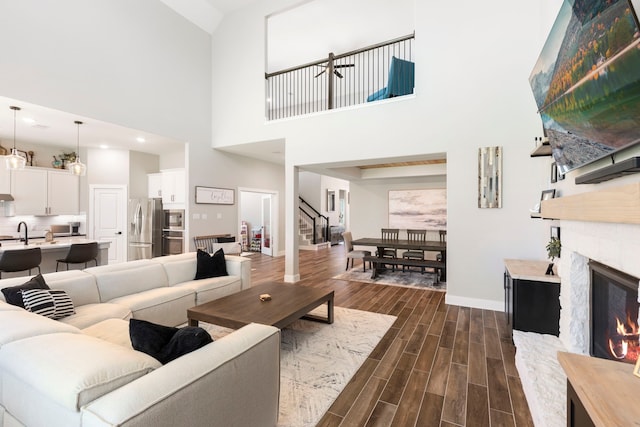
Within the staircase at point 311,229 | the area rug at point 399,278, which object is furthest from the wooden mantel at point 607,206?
the staircase at point 311,229

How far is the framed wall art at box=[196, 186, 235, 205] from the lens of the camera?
602cm

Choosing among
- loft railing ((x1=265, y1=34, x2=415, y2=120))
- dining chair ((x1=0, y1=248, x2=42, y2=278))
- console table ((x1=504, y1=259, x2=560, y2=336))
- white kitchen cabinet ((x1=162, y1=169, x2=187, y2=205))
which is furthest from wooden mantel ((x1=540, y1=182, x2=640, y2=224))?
white kitchen cabinet ((x1=162, y1=169, x2=187, y2=205))

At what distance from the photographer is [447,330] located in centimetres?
325

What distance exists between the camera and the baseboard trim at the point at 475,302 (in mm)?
3918

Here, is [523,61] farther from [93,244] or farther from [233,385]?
[93,244]

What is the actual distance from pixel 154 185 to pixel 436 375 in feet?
22.6

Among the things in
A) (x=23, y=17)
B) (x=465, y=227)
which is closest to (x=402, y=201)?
(x=465, y=227)

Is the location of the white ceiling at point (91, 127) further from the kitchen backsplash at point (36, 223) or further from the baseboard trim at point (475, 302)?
the baseboard trim at point (475, 302)

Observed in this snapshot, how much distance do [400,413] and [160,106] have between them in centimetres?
585

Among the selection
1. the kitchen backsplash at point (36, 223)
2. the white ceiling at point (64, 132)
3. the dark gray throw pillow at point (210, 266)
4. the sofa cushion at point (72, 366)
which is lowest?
the dark gray throw pillow at point (210, 266)

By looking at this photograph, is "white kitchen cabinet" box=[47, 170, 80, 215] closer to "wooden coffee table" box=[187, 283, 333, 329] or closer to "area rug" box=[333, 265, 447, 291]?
"wooden coffee table" box=[187, 283, 333, 329]

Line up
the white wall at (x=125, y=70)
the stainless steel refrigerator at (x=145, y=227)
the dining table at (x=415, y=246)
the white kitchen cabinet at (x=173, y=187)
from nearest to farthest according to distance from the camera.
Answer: the white wall at (x=125, y=70) → the dining table at (x=415, y=246) → the white kitchen cabinet at (x=173, y=187) → the stainless steel refrigerator at (x=145, y=227)

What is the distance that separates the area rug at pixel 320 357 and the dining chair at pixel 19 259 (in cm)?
255

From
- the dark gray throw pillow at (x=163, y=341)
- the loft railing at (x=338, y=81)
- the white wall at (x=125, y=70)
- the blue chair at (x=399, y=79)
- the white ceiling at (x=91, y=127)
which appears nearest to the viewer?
the dark gray throw pillow at (x=163, y=341)
